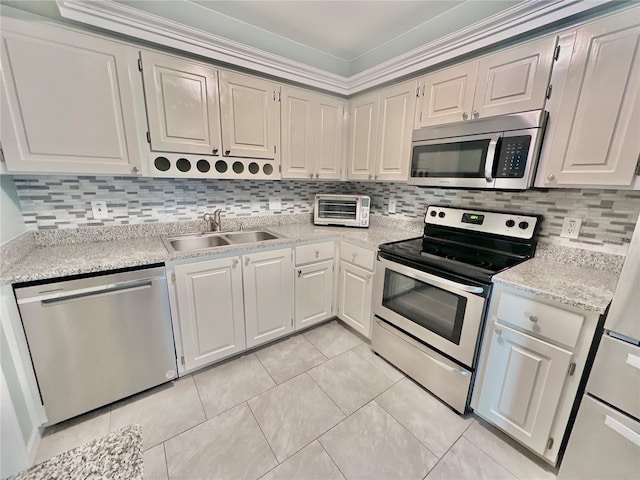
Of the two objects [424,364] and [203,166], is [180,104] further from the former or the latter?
[424,364]

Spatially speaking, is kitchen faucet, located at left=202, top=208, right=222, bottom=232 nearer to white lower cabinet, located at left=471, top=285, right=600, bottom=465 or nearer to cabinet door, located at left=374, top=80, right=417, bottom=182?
cabinet door, located at left=374, top=80, right=417, bottom=182

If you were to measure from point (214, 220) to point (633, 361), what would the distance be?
2.51m

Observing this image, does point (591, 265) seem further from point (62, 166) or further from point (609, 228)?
point (62, 166)

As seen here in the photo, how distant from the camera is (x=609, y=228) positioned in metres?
1.43

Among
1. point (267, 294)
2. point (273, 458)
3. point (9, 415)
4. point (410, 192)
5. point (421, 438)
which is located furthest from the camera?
point (410, 192)

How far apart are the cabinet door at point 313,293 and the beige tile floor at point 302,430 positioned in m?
0.47

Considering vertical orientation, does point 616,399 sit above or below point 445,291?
below

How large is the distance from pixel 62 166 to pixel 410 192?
2472mm

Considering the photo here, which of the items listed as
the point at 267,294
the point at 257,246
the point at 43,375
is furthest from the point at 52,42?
the point at 267,294

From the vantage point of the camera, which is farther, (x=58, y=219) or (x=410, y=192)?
(x=410, y=192)

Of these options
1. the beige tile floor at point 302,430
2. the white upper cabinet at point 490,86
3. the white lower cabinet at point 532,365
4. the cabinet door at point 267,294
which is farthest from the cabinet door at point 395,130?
the beige tile floor at point 302,430

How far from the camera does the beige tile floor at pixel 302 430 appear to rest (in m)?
1.31

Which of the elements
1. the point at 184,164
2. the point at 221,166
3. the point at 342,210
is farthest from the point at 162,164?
the point at 342,210

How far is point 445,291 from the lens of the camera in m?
1.57
